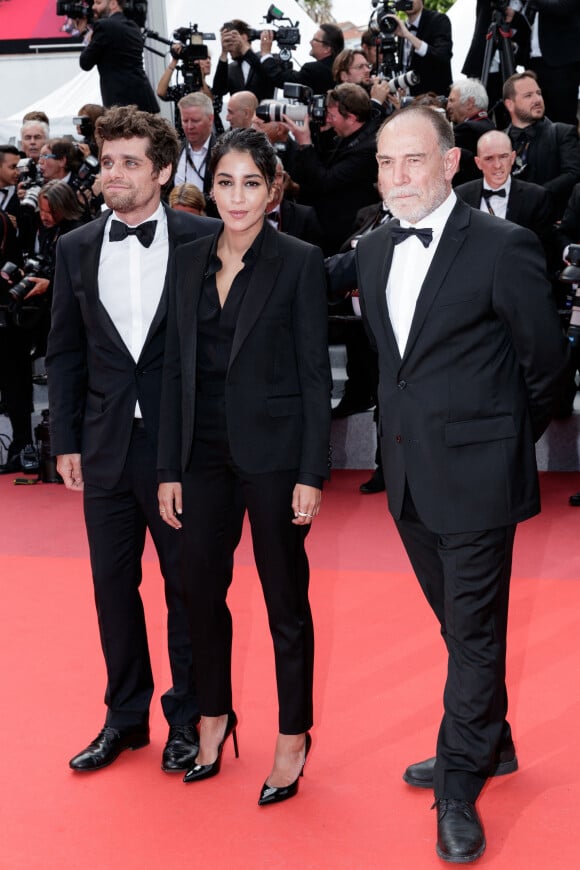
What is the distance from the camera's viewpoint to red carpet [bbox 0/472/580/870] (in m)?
2.57

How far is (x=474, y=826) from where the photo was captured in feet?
8.22

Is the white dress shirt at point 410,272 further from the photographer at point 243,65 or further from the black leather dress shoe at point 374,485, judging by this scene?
the photographer at point 243,65

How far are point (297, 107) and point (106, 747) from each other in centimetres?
→ 462

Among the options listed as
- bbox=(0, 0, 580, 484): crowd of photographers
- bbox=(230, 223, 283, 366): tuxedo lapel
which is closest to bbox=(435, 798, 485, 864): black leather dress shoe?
bbox=(230, 223, 283, 366): tuxedo lapel

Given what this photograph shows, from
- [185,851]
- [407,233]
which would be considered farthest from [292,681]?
[407,233]

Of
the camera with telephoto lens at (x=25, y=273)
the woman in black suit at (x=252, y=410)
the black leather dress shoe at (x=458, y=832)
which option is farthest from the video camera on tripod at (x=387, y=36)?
the black leather dress shoe at (x=458, y=832)

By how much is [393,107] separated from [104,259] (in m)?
4.80

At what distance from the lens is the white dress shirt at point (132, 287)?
115 inches

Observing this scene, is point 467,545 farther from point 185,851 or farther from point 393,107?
point 393,107

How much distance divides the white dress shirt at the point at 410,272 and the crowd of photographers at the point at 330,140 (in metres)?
2.85

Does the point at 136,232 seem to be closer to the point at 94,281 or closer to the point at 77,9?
the point at 94,281

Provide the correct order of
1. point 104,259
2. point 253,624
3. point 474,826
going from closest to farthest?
point 474,826 < point 104,259 < point 253,624

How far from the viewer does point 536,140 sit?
6551 millimetres

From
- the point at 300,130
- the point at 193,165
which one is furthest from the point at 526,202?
the point at 193,165
